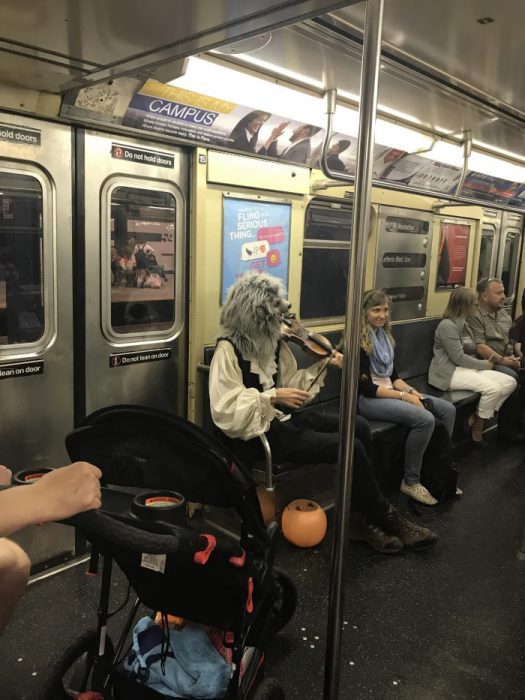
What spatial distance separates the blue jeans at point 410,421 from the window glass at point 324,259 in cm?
105

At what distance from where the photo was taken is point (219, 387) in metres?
3.55

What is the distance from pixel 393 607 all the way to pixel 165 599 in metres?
1.72

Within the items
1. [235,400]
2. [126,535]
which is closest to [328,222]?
[235,400]

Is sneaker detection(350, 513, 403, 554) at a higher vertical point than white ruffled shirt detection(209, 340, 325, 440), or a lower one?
lower

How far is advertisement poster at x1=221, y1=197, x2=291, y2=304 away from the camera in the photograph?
4215 millimetres

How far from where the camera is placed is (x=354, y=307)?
5.41 ft

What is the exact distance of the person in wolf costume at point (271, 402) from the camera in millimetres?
3547

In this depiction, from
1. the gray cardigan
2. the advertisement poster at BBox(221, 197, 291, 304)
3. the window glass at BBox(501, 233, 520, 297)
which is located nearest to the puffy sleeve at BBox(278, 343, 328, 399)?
the advertisement poster at BBox(221, 197, 291, 304)

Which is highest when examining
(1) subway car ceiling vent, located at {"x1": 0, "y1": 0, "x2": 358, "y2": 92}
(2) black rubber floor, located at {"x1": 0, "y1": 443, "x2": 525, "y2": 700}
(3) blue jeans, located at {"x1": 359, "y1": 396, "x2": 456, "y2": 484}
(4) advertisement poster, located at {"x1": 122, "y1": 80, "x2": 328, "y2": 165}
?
(4) advertisement poster, located at {"x1": 122, "y1": 80, "x2": 328, "y2": 165}

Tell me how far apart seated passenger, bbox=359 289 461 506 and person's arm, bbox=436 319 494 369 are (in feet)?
3.52

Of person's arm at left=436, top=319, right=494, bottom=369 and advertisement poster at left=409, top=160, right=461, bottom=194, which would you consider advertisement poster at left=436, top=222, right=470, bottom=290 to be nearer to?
advertisement poster at left=409, top=160, right=461, bottom=194

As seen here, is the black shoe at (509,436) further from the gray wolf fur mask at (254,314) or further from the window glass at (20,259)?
the window glass at (20,259)

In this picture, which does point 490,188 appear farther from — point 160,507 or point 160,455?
point 160,507

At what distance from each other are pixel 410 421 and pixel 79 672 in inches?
121
